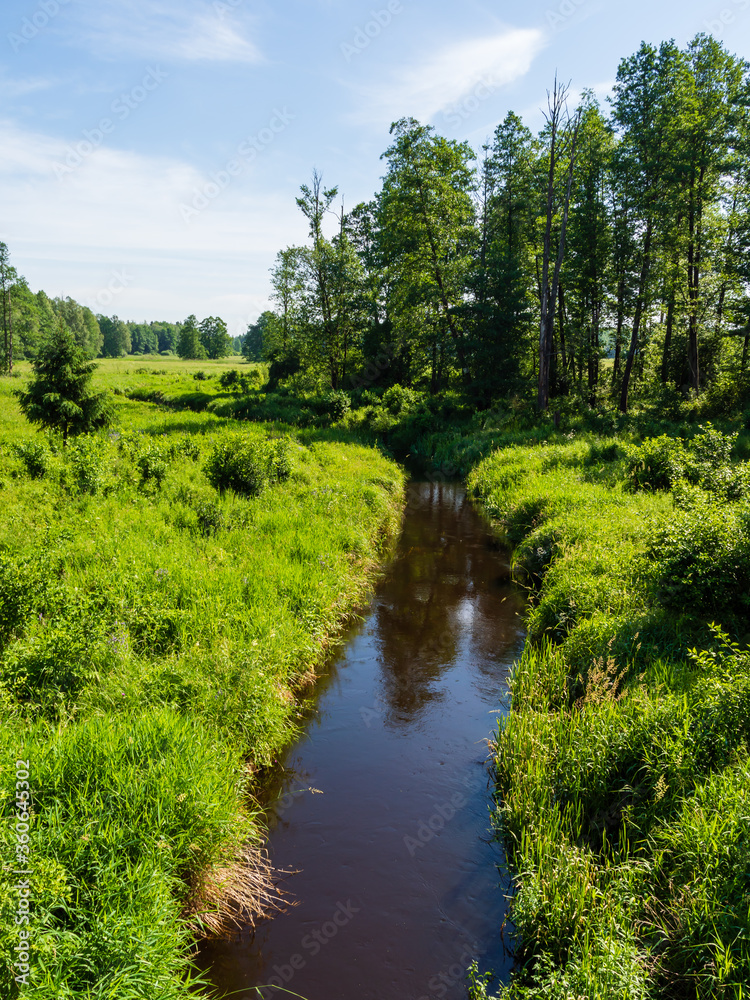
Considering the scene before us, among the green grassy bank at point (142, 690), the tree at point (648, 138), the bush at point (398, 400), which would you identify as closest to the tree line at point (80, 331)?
the green grassy bank at point (142, 690)

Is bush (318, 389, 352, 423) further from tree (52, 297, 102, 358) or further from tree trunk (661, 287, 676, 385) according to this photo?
tree (52, 297, 102, 358)

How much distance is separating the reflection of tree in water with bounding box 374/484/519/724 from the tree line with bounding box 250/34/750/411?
15967mm

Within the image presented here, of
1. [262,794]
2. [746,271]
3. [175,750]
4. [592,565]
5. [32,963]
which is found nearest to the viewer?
[32,963]

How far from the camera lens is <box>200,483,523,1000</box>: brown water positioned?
4246 millimetres

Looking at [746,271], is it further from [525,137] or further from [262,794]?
[262,794]

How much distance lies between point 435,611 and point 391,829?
5.39 m

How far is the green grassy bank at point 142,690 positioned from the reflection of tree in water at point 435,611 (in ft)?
2.93

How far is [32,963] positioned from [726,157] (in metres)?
32.9

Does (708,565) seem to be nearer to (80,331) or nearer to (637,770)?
(637,770)

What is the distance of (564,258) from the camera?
33.6 m

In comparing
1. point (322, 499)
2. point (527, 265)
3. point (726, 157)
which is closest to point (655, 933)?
point (322, 499)

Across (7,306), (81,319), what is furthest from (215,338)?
(7,306)

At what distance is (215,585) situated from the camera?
8.48 meters

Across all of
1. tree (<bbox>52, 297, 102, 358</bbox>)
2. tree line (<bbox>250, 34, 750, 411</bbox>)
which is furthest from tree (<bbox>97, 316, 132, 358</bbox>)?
tree line (<bbox>250, 34, 750, 411</bbox>)
